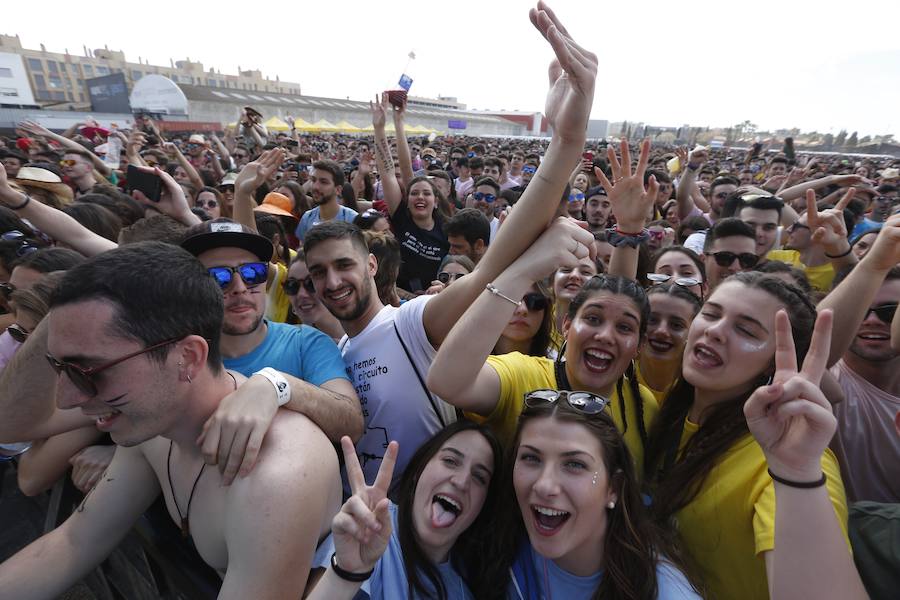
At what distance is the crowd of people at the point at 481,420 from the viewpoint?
1.34 m

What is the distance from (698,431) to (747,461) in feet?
1.02

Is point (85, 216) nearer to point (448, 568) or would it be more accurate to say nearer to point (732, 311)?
point (448, 568)

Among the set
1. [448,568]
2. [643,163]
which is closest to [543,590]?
[448,568]

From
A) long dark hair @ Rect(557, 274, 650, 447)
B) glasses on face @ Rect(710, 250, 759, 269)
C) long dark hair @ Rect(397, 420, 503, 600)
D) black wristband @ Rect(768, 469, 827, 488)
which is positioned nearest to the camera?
black wristband @ Rect(768, 469, 827, 488)

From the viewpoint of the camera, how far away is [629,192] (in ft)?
7.89

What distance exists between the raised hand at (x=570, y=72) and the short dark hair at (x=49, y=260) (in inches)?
114

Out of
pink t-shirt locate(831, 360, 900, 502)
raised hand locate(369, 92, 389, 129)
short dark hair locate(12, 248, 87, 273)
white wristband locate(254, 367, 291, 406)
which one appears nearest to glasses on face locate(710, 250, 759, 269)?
pink t-shirt locate(831, 360, 900, 502)

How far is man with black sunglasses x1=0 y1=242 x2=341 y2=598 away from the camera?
1.33 m

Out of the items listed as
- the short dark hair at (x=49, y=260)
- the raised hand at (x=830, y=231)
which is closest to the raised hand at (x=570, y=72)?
the raised hand at (x=830, y=231)

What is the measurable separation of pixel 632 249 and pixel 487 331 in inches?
53.0

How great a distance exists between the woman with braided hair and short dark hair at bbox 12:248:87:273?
348cm

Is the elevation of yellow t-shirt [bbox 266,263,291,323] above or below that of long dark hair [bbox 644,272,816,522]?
below

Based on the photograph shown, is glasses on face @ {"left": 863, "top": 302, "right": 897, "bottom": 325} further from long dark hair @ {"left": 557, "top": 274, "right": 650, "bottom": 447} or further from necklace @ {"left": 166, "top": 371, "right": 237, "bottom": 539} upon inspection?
necklace @ {"left": 166, "top": 371, "right": 237, "bottom": 539}

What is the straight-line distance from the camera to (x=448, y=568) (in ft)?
5.90
